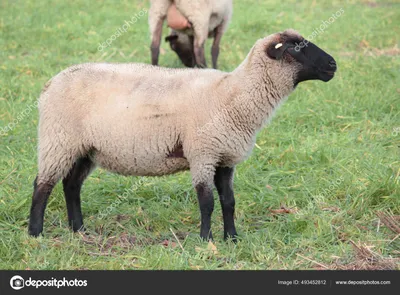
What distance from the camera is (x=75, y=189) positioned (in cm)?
563

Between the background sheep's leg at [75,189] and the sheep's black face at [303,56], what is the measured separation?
69.0 inches

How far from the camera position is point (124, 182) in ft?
20.8

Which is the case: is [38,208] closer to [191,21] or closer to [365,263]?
[365,263]

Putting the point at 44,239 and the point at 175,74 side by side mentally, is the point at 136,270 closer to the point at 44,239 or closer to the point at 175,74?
the point at 44,239

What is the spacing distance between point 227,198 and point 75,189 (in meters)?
1.25

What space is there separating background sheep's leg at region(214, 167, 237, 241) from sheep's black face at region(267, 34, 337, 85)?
0.95 meters

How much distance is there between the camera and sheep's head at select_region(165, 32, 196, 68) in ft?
33.8

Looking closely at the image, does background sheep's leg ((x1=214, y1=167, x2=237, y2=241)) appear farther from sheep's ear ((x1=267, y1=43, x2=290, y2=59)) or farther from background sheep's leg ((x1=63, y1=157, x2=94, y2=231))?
background sheep's leg ((x1=63, y1=157, x2=94, y2=231))

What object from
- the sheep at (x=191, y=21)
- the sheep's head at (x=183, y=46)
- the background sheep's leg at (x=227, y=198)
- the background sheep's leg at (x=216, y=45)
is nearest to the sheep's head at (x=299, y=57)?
the background sheep's leg at (x=227, y=198)

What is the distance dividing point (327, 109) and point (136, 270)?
4127 millimetres

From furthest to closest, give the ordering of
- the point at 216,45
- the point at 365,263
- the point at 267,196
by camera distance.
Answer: the point at 216,45 → the point at 267,196 → the point at 365,263

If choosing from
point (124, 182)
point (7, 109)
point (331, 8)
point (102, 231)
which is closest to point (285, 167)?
point (124, 182)

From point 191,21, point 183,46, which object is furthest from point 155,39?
point 183,46

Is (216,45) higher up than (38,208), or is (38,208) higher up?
(38,208)
